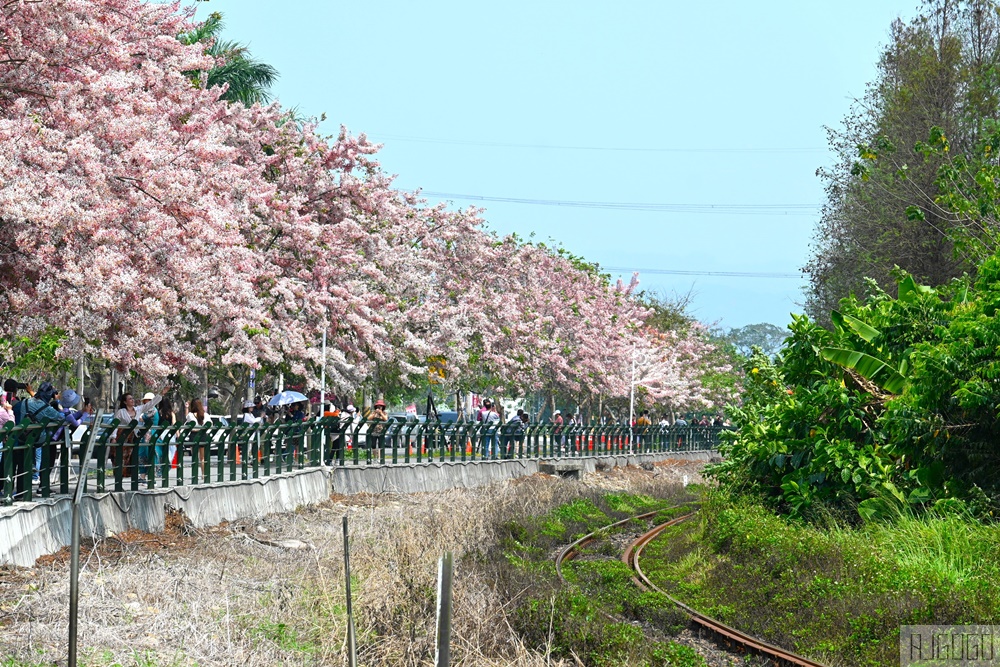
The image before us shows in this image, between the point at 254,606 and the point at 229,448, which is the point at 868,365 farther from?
the point at 254,606

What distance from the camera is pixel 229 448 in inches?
869

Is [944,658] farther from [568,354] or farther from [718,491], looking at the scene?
[568,354]

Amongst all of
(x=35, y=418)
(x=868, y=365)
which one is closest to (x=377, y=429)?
(x=35, y=418)

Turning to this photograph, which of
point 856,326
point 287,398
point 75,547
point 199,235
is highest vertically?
point 199,235

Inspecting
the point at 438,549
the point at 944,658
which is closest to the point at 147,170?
the point at 438,549

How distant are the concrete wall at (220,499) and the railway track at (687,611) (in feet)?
17.7

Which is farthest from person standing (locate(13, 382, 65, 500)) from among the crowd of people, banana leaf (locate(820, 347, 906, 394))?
banana leaf (locate(820, 347, 906, 394))

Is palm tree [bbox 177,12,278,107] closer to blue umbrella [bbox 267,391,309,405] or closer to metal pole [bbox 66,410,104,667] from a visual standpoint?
blue umbrella [bbox 267,391,309,405]

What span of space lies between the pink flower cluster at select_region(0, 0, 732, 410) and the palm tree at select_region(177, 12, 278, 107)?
5573 millimetres

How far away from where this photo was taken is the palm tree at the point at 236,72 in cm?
3975

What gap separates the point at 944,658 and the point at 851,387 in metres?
10.3

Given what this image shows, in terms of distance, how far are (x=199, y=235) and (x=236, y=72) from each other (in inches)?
807

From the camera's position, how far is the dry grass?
32.0 ft

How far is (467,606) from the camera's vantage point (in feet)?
36.0
